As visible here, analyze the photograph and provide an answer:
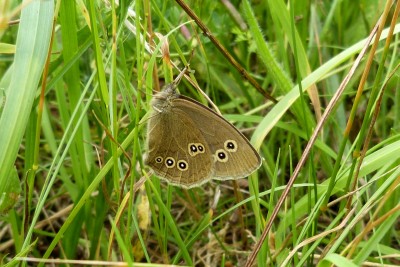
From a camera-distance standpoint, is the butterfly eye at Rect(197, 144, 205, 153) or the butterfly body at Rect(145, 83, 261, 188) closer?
the butterfly body at Rect(145, 83, 261, 188)

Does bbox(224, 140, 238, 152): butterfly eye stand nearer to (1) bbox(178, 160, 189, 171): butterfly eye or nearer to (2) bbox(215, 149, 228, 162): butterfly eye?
(2) bbox(215, 149, 228, 162): butterfly eye

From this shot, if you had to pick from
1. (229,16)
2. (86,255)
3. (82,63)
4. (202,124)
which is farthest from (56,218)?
(229,16)

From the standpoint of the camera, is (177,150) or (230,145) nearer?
(230,145)

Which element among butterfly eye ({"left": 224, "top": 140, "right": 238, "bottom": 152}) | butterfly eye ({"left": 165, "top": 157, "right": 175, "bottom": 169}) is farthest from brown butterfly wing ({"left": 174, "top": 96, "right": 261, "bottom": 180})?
butterfly eye ({"left": 165, "top": 157, "right": 175, "bottom": 169})

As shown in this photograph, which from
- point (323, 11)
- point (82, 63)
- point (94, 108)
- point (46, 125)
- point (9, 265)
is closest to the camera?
point (9, 265)

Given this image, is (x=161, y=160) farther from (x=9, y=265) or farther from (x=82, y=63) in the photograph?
(x=82, y=63)

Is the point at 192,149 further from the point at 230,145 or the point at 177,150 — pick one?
the point at 230,145

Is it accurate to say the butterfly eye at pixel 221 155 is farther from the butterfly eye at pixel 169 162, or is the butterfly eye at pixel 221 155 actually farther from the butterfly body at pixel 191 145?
the butterfly eye at pixel 169 162

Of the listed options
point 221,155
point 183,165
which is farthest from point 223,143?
point 183,165
